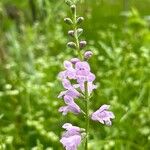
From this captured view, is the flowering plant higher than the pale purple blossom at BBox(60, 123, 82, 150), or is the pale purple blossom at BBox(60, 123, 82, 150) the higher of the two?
the flowering plant

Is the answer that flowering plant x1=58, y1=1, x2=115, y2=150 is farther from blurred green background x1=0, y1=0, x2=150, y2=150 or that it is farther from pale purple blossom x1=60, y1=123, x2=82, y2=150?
blurred green background x1=0, y1=0, x2=150, y2=150

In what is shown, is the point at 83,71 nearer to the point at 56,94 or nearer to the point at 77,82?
the point at 77,82

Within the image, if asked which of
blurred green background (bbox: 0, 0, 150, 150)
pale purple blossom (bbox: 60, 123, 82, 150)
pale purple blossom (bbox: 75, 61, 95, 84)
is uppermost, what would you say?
blurred green background (bbox: 0, 0, 150, 150)

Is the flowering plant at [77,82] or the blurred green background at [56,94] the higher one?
the blurred green background at [56,94]

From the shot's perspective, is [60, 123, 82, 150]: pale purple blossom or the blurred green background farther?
the blurred green background

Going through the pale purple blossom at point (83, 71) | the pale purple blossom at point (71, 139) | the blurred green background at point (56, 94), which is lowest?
the pale purple blossom at point (71, 139)

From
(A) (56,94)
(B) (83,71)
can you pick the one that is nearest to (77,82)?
(B) (83,71)

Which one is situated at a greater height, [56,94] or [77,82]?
[56,94]

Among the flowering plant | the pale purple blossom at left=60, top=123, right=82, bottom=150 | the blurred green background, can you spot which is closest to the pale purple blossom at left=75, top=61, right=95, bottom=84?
the flowering plant

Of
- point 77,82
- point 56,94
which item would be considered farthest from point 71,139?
point 56,94

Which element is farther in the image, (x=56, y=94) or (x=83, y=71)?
(x=56, y=94)

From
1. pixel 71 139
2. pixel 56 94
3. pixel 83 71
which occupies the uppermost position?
pixel 56 94

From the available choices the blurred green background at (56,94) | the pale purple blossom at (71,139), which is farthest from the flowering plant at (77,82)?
the blurred green background at (56,94)

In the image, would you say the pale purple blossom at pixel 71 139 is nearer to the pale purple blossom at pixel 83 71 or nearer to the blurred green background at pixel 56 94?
the pale purple blossom at pixel 83 71
